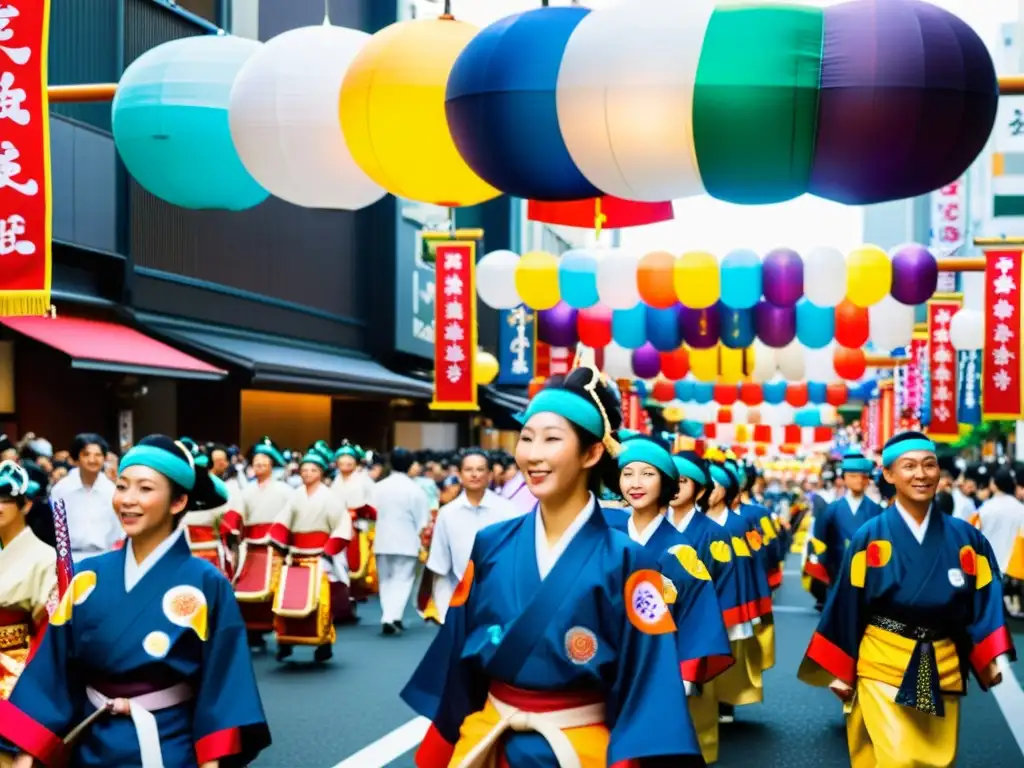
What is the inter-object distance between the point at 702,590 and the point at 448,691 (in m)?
2.76

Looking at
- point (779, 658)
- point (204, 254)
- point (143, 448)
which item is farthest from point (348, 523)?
point (204, 254)

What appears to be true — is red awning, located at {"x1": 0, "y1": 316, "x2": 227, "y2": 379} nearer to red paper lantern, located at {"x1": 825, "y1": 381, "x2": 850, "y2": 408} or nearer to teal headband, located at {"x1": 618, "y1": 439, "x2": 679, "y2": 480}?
teal headband, located at {"x1": 618, "y1": 439, "x2": 679, "y2": 480}

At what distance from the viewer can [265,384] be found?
68.6 ft

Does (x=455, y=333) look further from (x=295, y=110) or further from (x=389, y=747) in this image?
(x=295, y=110)

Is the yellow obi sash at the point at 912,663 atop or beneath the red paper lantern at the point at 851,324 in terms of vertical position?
beneath

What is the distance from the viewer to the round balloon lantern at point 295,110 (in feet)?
25.8

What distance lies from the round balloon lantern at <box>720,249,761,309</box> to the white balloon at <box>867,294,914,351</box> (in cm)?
145

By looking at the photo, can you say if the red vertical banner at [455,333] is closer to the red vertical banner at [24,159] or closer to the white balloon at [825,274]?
the white balloon at [825,274]

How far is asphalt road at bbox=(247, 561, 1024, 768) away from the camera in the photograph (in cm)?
873

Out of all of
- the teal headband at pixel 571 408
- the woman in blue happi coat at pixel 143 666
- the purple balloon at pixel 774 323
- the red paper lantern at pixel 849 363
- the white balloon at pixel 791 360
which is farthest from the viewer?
the red paper lantern at pixel 849 363

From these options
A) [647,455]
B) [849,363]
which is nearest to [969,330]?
[849,363]

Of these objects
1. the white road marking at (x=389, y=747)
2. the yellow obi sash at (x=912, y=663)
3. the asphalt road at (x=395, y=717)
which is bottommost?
the asphalt road at (x=395, y=717)

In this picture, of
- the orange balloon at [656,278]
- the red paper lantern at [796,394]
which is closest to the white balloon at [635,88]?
the orange balloon at [656,278]

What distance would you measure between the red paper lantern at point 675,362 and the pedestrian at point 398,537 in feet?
31.1
